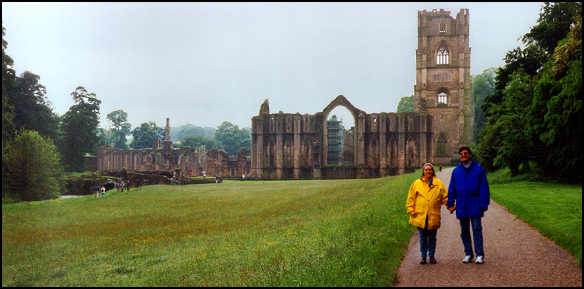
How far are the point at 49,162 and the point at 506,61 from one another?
30.2m

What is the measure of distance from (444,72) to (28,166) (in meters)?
72.1

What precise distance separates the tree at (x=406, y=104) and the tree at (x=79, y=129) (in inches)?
3632

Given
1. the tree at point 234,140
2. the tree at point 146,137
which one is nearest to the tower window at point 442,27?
the tree at point 146,137

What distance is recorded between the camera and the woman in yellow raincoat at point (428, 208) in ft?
25.5

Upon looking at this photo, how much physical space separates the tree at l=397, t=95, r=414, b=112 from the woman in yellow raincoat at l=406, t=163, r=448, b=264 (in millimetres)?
93666

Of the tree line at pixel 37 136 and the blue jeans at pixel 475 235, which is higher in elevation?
the tree line at pixel 37 136

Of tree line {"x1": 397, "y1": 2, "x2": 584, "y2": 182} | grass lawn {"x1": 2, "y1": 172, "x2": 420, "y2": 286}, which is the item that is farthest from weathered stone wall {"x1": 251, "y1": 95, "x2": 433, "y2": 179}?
grass lawn {"x1": 2, "y1": 172, "x2": 420, "y2": 286}

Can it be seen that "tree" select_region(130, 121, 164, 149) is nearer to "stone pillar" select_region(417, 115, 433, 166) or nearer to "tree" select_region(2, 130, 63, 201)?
"stone pillar" select_region(417, 115, 433, 166)

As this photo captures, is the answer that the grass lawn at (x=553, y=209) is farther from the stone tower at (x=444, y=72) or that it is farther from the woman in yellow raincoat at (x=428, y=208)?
the stone tower at (x=444, y=72)

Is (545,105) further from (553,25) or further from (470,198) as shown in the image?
(470,198)

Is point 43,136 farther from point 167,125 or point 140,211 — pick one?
point 167,125

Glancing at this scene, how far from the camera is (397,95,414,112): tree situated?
9931 cm

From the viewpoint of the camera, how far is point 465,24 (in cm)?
7238

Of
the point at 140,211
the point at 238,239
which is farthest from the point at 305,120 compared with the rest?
the point at 238,239
